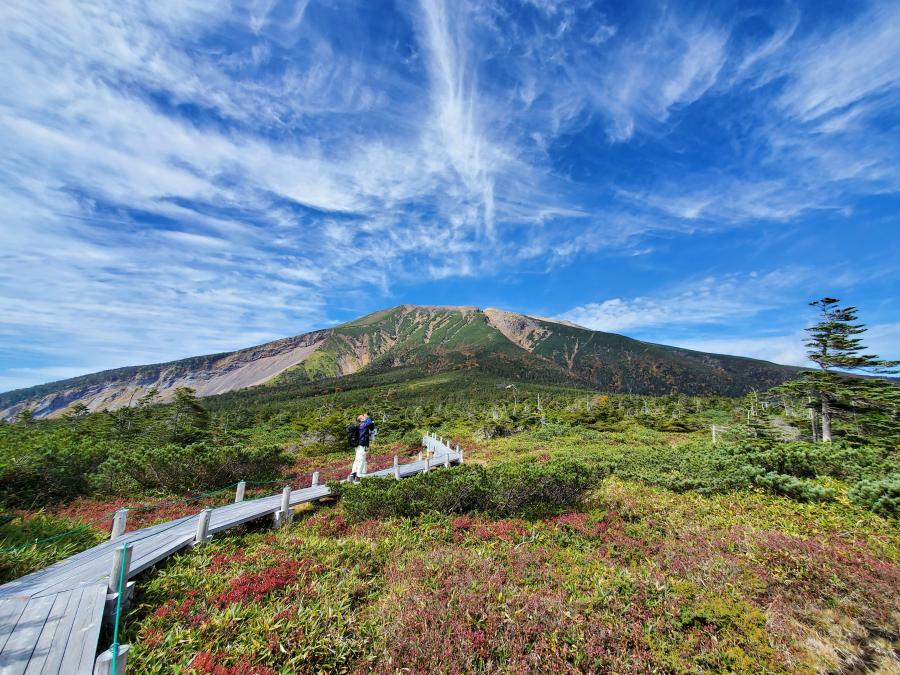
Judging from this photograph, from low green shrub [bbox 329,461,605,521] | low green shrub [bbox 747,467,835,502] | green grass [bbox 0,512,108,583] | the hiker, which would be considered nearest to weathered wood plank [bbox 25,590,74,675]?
green grass [bbox 0,512,108,583]

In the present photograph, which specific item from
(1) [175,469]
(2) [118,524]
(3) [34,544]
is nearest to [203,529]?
(2) [118,524]

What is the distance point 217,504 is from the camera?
45.4ft

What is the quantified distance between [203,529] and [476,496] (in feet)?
22.8

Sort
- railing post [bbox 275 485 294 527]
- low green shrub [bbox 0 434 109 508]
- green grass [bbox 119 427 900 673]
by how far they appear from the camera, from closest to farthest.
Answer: green grass [bbox 119 427 900 673] < railing post [bbox 275 485 294 527] < low green shrub [bbox 0 434 109 508]

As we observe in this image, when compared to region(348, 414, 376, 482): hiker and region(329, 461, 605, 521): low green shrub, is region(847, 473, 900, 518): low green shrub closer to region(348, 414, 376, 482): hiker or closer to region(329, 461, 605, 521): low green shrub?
region(329, 461, 605, 521): low green shrub

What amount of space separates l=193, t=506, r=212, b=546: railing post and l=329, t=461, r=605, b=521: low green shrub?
3.42 m

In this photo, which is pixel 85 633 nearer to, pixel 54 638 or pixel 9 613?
pixel 54 638

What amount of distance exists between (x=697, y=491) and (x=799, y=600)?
638cm

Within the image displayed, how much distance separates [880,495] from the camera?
28.6 feet

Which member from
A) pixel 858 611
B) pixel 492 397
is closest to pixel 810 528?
pixel 858 611

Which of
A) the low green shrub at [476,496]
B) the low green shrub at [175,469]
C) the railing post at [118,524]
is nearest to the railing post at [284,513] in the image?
the low green shrub at [476,496]

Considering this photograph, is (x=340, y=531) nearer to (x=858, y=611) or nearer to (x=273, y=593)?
(x=273, y=593)

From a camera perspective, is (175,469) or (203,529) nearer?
(203,529)

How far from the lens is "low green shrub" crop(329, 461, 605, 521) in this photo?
10.4 metres
